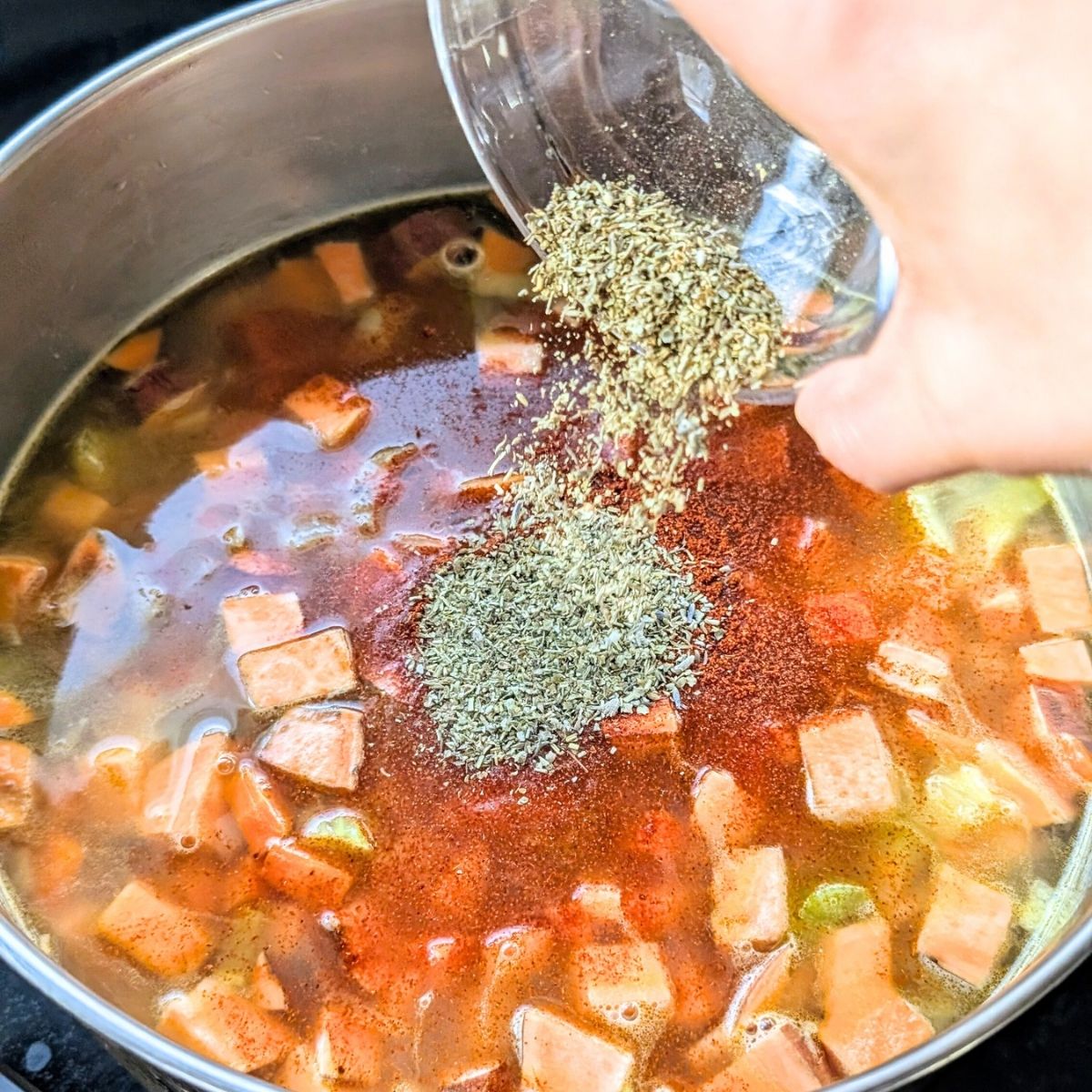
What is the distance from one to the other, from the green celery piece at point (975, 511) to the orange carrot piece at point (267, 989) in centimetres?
131

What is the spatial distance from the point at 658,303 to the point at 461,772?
79cm

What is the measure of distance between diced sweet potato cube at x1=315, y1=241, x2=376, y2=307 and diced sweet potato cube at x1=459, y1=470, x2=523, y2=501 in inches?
20.7

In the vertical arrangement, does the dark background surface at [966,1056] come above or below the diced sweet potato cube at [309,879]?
below

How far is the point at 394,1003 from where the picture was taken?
1516mm

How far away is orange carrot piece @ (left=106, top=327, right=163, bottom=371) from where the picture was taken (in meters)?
2.16

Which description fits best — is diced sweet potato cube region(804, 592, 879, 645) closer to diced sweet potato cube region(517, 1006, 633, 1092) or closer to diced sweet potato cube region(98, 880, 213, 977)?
diced sweet potato cube region(517, 1006, 633, 1092)

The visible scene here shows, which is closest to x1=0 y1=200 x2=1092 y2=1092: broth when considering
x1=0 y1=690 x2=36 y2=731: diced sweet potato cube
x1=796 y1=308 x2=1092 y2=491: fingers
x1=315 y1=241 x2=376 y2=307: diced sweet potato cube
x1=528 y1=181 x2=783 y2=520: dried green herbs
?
x1=0 y1=690 x2=36 y2=731: diced sweet potato cube

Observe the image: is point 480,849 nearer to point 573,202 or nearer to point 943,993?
point 943,993

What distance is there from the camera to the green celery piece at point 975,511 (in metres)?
1.93

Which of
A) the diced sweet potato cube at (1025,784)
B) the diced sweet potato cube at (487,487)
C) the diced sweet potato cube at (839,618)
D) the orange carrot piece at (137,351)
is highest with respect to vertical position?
the orange carrot piece at (137,351)

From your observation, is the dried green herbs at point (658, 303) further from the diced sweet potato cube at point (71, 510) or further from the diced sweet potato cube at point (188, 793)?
the diced sweet potato cube at point (71, 510)

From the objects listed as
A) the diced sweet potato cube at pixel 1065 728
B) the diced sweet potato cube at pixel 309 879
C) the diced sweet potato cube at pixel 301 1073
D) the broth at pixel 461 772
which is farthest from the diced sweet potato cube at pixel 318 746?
the diced sweet potato cube at pixel 1065 728

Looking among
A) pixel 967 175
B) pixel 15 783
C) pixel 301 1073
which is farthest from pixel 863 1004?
pixel 15 783

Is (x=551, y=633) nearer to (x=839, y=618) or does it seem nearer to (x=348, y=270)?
(x=839, y=618)
